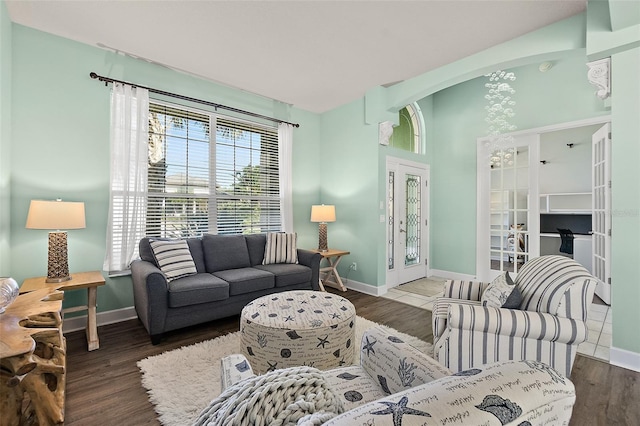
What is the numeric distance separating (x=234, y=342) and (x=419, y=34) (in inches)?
133

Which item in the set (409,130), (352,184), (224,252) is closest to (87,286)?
(224,252)

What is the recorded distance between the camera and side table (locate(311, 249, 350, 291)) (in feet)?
13.8

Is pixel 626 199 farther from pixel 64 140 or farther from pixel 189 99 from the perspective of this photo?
pixel 64 140

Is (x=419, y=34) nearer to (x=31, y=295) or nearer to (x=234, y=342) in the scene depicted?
(x=234, y=342)

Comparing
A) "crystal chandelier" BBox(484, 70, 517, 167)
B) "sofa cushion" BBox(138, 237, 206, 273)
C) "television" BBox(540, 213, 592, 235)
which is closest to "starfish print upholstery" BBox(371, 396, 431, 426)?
"sofa cushion" BBox(138, 237, 206, 273)

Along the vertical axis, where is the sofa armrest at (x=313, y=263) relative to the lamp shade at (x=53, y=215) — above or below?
below

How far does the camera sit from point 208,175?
3.84 metres

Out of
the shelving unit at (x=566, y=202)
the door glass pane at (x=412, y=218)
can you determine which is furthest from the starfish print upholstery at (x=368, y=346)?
the shelving unit at (x=566, y=202)

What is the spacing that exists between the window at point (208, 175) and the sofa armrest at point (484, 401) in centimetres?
360

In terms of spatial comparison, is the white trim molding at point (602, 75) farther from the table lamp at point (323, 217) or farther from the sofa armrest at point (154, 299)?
the sofa armrest at point (154, 299)

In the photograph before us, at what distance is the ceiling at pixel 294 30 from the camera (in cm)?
242

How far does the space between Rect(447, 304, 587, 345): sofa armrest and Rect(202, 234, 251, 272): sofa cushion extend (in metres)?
2.57

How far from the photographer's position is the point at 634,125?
2275 millimetres

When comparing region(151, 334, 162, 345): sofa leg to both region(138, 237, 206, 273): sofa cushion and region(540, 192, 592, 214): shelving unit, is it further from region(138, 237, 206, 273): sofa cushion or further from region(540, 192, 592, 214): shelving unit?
region(540, 192, 592, 214): shelving unit
